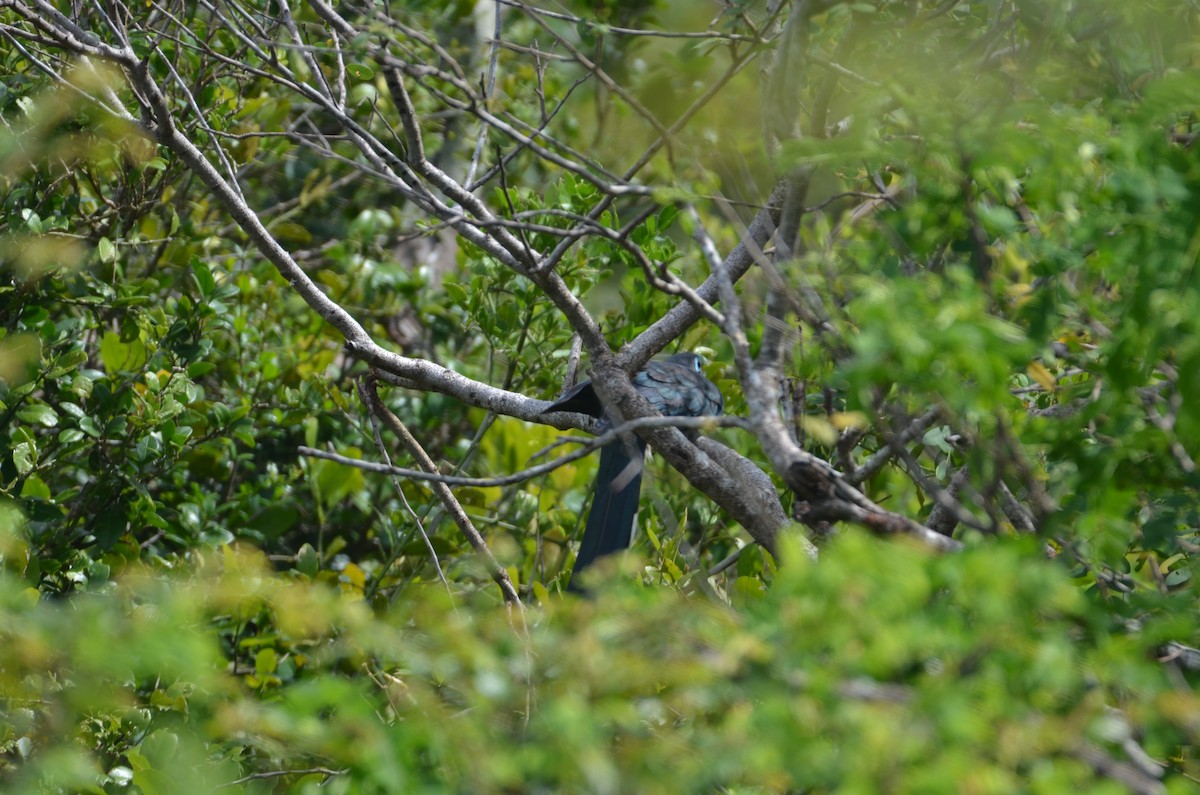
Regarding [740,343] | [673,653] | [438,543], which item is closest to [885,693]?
[673,653]

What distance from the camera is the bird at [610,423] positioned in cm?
353

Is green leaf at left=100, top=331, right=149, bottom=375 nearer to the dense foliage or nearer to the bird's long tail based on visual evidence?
the dense foliage

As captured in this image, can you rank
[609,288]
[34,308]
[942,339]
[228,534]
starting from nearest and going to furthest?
[942,339] < [34,308] < [228,534] < [609,288]

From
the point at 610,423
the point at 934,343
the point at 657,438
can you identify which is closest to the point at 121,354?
the point at 610,423

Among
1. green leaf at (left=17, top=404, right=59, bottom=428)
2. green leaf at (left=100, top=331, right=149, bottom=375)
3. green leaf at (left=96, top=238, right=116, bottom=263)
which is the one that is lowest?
green leaf at (left=17, top=404, right=59, bottom=428)

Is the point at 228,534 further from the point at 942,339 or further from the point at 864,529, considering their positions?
the point at 942,339

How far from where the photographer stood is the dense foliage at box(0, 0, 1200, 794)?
1.50 meters

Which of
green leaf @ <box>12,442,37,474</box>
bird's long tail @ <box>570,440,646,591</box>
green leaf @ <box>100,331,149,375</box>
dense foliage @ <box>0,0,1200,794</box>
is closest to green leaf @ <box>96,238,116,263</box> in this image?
dense foliage @ <box>0,0,1200,794</box>

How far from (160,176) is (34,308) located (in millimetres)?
777

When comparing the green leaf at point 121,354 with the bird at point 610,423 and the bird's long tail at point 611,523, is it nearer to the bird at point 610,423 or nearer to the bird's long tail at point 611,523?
the bird at point 610,423

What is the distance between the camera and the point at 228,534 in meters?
4.07

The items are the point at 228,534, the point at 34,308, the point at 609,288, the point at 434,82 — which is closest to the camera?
the point at 34,308

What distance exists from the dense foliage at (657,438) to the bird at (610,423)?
147mm

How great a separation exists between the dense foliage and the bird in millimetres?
147
